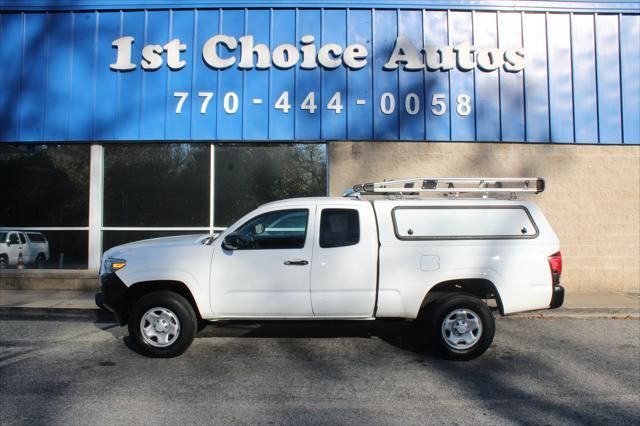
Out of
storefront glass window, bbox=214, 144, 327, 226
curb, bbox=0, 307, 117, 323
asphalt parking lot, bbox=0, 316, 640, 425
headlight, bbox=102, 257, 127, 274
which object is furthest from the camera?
storefront glass window, bbox=214, 144, 327, 226

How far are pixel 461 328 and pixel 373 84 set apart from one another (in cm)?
600

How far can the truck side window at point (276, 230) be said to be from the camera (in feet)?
19.1

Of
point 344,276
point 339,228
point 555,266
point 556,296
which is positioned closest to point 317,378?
point 344,276

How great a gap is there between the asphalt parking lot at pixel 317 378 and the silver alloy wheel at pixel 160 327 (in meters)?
0.25

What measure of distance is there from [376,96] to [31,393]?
313 inches

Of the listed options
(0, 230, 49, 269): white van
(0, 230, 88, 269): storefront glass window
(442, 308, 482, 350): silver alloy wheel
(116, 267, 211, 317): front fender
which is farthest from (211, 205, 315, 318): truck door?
(0, 230, 49, 269): white van

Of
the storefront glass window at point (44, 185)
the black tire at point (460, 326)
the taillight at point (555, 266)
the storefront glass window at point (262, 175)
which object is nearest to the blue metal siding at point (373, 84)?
the storefront glass window at point (262, 175)

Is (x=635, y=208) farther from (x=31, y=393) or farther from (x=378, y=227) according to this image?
(x=31, y=393)

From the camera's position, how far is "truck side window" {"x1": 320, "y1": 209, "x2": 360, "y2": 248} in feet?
19.1

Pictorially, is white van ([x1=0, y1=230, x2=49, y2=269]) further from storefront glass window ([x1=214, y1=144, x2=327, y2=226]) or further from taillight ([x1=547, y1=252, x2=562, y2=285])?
taillight ([x1=547, y1=252, x2=562, y2=285])

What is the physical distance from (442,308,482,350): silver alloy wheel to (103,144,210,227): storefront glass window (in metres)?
6.14

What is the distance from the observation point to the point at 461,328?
5.79 metres

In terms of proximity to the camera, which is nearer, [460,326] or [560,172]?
[460,326]

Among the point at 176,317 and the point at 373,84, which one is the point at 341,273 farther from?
the point at 373,84
